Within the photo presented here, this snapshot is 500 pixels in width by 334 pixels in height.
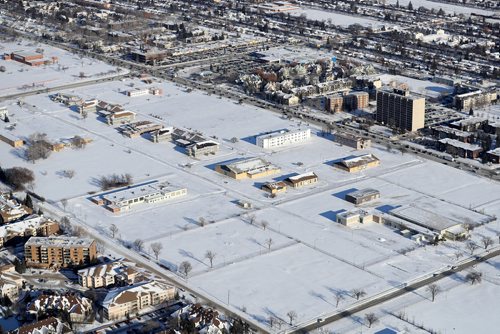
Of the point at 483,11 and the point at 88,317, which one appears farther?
the point at 483,11

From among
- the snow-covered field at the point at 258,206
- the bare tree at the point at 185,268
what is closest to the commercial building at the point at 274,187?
the snow-covered field at the point at 258,206

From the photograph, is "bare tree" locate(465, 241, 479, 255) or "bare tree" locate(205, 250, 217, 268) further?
"bare tree" locate(465, 241, 479, 255)

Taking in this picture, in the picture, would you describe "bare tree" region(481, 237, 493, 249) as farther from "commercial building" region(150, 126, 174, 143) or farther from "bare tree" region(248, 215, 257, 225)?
"commercial building" region(150, 126, 174, 143)

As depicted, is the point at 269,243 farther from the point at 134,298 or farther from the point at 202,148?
the point at 202,148

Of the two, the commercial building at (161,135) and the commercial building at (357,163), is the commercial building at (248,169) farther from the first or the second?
the commercial building at (161,135)

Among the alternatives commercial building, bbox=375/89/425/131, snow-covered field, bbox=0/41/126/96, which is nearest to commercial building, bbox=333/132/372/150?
commercial building, bbox=375/89/425/131

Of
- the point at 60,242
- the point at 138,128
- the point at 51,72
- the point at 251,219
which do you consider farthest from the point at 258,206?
the point at 51,72

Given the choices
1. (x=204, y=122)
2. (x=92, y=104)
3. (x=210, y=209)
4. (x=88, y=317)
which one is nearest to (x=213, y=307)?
(x=88, y=317)

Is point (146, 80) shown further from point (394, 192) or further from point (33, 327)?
point (33, 327)
